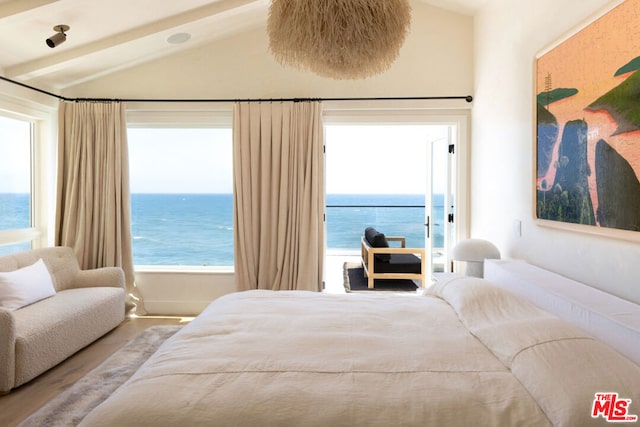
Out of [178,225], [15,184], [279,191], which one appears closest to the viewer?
[15,184]

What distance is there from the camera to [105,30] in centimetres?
325

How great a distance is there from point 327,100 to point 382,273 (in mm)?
2449

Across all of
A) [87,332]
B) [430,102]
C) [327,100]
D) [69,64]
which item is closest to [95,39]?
[69,64]

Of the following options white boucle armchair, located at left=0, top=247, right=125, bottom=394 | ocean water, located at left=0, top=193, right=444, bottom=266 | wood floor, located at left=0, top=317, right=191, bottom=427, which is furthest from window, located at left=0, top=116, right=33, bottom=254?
wood floor, located at left=0, top=317, right=191, bottom=427

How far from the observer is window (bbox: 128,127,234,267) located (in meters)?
4.29

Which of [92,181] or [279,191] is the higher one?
[92,181]

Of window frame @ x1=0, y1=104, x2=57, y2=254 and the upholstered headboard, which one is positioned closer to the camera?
the upholstered headboard

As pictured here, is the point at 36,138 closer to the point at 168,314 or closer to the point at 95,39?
the point at 95,39

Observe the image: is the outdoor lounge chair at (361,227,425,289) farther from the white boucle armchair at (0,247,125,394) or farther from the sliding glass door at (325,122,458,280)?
the sliding glass door at (325,122,458,280)

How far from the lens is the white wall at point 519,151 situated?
1.82m

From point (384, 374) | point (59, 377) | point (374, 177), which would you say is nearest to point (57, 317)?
point (59, 377)

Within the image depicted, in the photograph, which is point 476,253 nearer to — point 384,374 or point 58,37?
point 384,374

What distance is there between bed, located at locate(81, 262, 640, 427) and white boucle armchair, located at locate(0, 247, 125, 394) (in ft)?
4.56

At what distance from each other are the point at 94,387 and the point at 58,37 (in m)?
2.45
